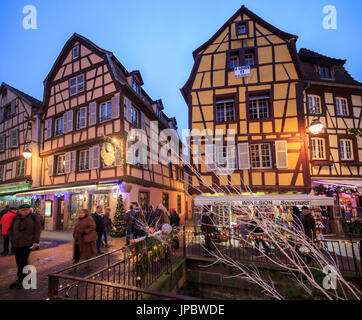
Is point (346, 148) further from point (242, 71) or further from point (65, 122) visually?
point (65, 122)

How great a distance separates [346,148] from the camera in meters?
13.0

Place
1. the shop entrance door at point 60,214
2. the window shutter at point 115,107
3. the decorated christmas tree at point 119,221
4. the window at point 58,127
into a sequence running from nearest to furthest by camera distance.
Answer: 1. the decorated christmas tree at point 119,221
2. the window shutter at point 115,107
3. the shop entrance door at point 60,214
4. the window at point 58,127

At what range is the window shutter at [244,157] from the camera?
11.7 metres

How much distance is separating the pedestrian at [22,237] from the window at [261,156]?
10519mm

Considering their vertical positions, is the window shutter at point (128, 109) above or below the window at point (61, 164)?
above

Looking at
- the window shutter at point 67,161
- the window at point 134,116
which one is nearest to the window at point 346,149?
the window at point 134,116

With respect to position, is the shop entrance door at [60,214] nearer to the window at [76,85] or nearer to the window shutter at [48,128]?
the window shutter at [48,128]

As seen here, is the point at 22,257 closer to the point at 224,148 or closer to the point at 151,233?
the point at 151,233

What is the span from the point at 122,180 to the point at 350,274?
35.3 ft

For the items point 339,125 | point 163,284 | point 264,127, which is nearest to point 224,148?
point 264,127

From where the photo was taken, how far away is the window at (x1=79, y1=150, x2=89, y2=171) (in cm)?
1440

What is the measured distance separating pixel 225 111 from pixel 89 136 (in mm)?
9300

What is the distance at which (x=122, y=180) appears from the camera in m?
12.4

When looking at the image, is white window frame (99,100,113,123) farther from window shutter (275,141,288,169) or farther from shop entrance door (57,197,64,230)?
window shutter (275,141,288,169)
